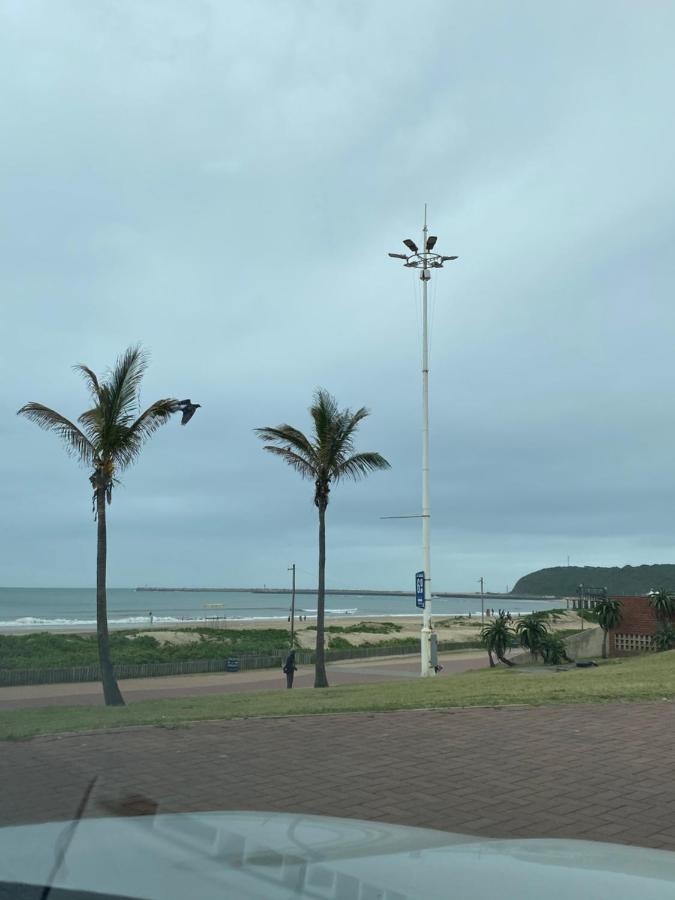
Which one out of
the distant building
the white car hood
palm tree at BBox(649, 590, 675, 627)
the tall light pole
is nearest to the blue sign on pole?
the tall light pole

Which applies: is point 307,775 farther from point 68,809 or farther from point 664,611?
point 664,611

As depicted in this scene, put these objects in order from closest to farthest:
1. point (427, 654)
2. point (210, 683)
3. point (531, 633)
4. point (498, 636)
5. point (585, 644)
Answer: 1. point (427, 654)
2. point (210, 683)
3. point (498, 636)
4. point (531, 633)
5. point (585, 644)

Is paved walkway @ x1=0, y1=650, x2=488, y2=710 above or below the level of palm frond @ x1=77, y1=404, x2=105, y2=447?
below

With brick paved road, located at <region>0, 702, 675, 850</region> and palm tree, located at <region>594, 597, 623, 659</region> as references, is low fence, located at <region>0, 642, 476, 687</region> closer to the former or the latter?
palm tree, located at <region>594, 597, 623, 659</region>

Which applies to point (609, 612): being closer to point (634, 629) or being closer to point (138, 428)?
point (634, 629)

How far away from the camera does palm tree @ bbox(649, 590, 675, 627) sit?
124ft

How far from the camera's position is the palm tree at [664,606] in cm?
3778

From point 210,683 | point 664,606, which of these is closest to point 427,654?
point 210,683

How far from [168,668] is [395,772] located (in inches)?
1178

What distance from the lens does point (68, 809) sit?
553 centimetres

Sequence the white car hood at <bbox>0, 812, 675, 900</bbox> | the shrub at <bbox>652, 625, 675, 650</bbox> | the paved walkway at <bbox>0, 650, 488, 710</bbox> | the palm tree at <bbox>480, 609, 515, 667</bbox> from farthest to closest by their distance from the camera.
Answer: the shrub at <bbox>652, 625, 675, 650</bbox> < the palm tree at <bbox>480, 609, 515, 667</bbox> < the paved walkway at <bbox>0, 650, 488, 710</bbox> < the white car hood at <bbox>0, 812, 675, 900</bbox>

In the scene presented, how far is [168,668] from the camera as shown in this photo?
34.8 meters

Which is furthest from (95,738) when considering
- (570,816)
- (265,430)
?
(265,430)

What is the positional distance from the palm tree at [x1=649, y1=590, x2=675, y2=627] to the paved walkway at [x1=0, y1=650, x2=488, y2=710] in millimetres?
8391
